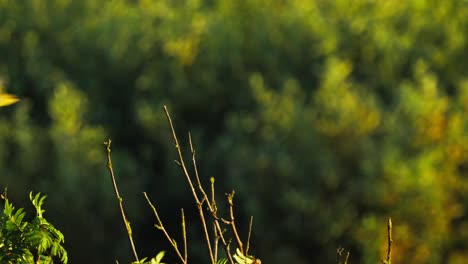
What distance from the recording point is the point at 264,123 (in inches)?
517

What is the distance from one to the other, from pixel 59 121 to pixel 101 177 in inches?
34.7

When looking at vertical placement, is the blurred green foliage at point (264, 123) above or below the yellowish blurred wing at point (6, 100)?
above

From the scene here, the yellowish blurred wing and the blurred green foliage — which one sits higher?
the blurred green foliage

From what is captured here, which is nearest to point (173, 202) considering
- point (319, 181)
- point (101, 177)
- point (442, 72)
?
point (101, 177)

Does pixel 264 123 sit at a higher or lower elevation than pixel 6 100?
higher

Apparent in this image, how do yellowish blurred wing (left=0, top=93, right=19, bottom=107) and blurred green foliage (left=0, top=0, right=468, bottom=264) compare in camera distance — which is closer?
yellowish blurred wing (left=0, top=93, right=19, bottom=107)

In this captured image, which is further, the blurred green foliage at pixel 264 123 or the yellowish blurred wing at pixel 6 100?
the blurred green foliage at pixel 264 123

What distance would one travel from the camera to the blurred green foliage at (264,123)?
12.4 metres

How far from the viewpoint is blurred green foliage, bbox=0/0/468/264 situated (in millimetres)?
12391

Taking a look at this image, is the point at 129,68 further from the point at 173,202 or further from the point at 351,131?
the point at 351,131

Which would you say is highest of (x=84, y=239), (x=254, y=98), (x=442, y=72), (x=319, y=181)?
(x=442, y=72)

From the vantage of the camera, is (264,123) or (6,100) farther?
(264,123)

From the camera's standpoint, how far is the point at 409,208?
40.6ft

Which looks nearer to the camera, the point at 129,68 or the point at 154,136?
the point at 154,136
